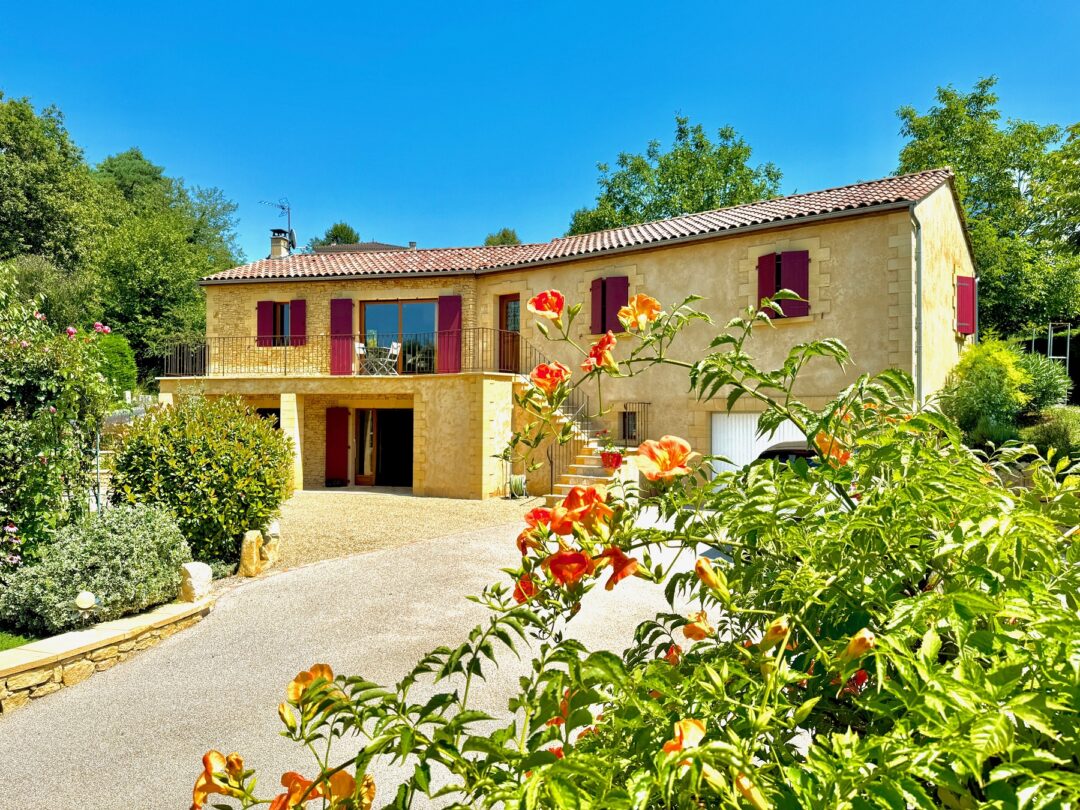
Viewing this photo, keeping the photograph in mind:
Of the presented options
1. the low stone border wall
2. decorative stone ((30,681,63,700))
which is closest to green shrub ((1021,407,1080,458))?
the low stone border wall

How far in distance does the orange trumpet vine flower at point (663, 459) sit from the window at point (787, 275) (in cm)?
1202

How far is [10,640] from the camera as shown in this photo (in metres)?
5.83

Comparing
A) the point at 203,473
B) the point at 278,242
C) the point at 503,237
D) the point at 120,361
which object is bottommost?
the point at 203,473

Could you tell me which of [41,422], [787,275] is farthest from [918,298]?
[41,422]

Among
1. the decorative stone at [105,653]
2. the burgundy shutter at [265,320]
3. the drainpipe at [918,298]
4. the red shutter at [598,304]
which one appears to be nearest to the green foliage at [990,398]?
the drainpipe at [918,298]

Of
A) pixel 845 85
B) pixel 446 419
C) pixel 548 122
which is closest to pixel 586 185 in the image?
pixel 548 122

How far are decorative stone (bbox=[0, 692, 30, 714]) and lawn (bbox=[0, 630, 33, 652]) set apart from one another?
0.78m

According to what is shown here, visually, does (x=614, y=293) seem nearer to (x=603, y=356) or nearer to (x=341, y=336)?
(x=341, y=336)

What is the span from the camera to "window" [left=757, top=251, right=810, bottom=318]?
1294cm

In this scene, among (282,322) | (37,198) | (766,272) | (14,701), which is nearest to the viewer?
(14,701)

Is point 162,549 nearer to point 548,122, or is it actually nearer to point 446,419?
point 446,419

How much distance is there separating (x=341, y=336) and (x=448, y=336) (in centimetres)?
303

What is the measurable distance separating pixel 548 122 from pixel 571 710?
102 ft

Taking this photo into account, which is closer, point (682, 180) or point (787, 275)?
point (787, 275)
